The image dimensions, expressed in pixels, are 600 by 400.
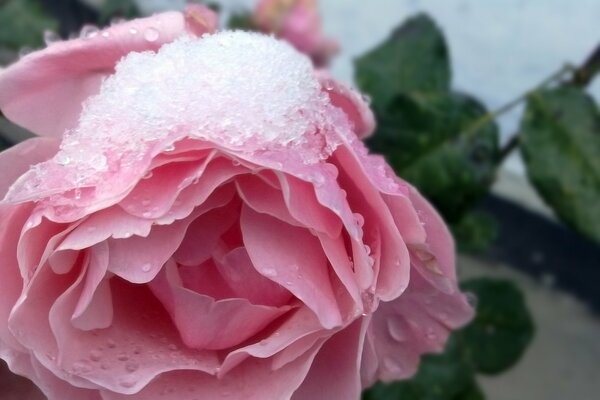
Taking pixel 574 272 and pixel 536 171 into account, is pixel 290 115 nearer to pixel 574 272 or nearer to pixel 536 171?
pixel 536 171

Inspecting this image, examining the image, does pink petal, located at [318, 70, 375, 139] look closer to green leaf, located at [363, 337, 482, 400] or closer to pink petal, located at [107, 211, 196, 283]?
pink petal, located at [107, 211, 196, 283]

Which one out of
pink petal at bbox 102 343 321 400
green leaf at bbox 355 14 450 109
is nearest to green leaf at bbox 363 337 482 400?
green leaf at bbox 355 14 450 109

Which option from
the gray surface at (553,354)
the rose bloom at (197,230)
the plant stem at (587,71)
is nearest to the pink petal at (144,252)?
the rose bloom at (197,230)

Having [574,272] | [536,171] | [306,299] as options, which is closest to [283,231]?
[306,299]

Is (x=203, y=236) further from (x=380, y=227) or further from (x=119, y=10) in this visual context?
(x=119, y=10)

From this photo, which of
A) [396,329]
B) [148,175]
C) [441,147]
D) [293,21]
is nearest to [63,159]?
[148,175]

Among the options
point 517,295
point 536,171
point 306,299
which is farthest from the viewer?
point 517,295
